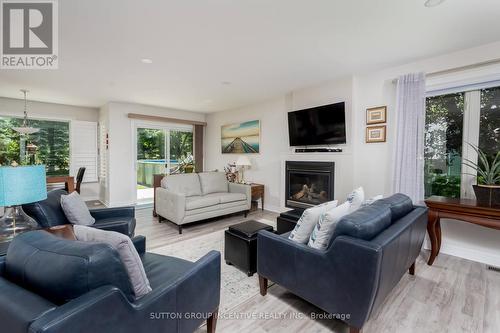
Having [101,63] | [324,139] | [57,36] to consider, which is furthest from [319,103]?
[57,36]

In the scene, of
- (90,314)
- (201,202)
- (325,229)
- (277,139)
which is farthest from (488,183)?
(201,202)

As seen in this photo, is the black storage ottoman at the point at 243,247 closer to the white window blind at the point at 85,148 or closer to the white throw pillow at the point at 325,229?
the white throw pillow at the point at 325,229

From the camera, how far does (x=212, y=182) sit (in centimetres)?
460

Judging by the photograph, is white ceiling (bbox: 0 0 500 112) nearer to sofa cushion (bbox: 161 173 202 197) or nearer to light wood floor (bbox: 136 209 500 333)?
sofa cushion (bbox: 161 173 202 197)

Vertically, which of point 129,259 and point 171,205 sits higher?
point 129,259

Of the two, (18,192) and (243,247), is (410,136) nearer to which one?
(243,247)

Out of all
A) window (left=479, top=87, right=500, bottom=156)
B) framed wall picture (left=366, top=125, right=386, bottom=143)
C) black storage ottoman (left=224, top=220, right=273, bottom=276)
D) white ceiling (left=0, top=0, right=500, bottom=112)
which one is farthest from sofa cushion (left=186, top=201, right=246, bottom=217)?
window (left=479, top=87, right=500, bottom=156)

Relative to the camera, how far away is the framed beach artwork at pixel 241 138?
5.39 meters

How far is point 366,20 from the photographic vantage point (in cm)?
214

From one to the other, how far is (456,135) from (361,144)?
3.58ft

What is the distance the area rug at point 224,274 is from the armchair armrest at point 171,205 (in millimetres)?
480

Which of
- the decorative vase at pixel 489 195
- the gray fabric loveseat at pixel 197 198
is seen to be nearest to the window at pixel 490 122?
the decorative vase at pixel 489 195

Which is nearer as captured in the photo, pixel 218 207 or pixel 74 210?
pixel 74 210

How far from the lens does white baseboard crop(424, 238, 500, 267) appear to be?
8.59 feet
